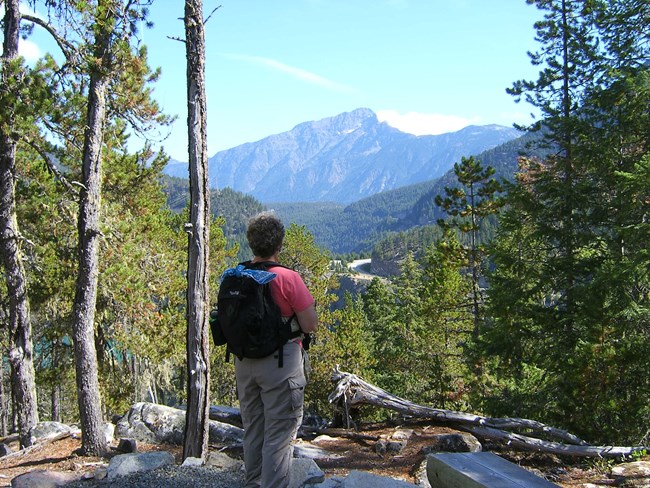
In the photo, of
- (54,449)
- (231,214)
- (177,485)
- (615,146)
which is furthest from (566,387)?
(231,214)

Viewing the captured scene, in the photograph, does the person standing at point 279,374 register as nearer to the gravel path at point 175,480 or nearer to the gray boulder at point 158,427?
the gravel path at point 175,480

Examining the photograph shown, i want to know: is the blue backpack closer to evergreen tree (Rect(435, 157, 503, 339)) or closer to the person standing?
the person standing

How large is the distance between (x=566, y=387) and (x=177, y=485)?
6445mm

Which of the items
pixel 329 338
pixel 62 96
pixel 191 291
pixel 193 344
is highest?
pixel 62 96

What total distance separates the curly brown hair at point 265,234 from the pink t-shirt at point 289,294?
251mm

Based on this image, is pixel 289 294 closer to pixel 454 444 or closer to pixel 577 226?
pixel 454 444

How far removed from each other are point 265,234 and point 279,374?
1.04m

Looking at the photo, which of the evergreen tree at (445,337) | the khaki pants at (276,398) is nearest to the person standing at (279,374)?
the khaki pants at (276,398)

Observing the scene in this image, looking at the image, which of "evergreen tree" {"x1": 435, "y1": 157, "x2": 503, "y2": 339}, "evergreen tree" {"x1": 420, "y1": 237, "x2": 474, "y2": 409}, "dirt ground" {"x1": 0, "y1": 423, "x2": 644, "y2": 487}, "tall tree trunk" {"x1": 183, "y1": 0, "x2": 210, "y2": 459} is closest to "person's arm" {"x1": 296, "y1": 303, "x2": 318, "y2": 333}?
"tall tree trunk" {"x1": 183, "y1": 0, "x2": 210, "y2": 459}

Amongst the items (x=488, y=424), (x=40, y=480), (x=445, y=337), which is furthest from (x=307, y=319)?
(x=445, y=337)

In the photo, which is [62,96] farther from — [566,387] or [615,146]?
[615,146]

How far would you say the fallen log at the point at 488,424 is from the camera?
6.92 m

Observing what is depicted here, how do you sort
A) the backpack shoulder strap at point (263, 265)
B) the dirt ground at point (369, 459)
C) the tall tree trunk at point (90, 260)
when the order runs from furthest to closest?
the tall tree trunk at point (90, 260) < the dirt ground at point (369, 459) < the backpack shoulder strap at point (263, 265)

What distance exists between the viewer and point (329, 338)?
21703mm
